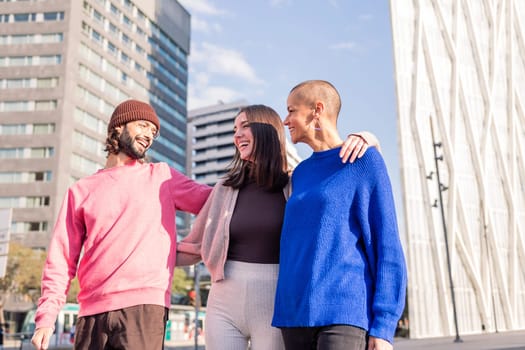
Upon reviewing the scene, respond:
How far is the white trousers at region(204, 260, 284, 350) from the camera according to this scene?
3.13 metres

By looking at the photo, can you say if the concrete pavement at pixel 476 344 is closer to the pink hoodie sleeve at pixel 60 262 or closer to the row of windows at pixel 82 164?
the pink hoodie sleeve at pixel 60 262

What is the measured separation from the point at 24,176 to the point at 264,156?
6825 centimetres

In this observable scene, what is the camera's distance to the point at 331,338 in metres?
2.43

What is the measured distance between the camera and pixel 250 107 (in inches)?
140

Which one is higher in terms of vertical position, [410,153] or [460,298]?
[410,153]

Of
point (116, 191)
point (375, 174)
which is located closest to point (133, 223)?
point (116, 191)

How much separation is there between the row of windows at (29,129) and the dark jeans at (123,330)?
6862cm

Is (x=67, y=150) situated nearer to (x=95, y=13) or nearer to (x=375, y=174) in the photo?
(x=95, y=13)

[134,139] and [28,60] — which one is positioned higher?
[28,60]

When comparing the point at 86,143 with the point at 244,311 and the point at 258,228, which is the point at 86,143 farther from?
the point at 244,311

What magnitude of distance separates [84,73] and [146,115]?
73.3 m

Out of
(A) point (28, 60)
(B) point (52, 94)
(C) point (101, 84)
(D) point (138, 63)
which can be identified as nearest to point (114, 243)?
(B) point (52, 94)

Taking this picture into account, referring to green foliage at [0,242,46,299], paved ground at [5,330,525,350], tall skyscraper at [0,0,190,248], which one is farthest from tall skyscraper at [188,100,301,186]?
paved ground at [5,330,525,350]

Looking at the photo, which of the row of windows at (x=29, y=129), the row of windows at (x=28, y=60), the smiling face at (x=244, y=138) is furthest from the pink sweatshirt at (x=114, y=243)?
the row of windows at (x=28, y=60)
